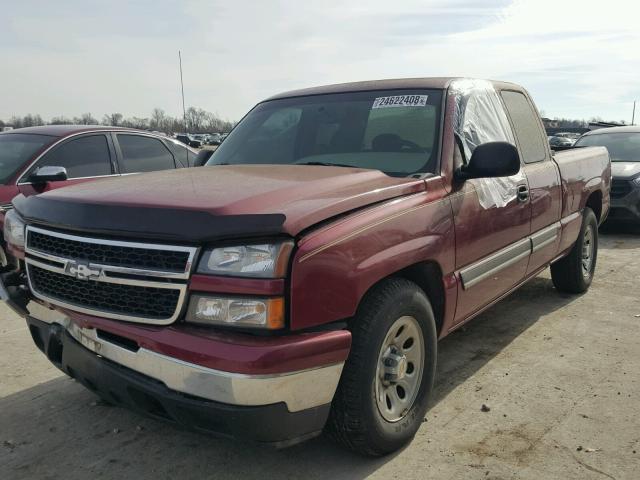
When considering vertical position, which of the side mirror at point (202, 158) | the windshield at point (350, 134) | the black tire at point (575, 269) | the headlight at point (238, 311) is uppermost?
the windshield at point (350, 134)

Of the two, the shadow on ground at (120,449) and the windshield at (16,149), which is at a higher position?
the windshield at (16,149)

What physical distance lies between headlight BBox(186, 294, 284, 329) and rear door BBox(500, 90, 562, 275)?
2.66 meters

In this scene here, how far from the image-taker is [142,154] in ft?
22.6

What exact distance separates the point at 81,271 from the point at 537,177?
3306 millimetres

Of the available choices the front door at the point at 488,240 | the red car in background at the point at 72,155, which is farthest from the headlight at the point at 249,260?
the red car in background at the point at 72,155

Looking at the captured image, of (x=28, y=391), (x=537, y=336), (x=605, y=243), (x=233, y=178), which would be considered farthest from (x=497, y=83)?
(x=605, y=243)

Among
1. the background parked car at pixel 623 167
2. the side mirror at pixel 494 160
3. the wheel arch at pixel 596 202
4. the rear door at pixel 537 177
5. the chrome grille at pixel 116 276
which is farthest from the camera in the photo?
the background parked car at pixel 623 167

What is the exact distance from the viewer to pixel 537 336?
14.6ft

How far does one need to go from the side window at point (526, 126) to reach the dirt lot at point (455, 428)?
1437 mm

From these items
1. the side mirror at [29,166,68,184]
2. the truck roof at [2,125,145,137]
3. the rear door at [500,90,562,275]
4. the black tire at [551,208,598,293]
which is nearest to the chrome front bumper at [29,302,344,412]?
the rear door at [500,90,562,275]

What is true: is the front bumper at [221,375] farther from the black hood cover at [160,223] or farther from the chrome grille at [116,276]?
the black hood cover at [160,223]

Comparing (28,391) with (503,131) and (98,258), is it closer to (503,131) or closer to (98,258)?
(98,258)

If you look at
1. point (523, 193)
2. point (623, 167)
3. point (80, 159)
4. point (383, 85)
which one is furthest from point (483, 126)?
point (623, 167)

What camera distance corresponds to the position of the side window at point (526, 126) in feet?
14.3
